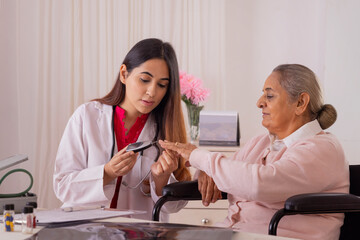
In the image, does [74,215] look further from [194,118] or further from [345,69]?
[345,69]

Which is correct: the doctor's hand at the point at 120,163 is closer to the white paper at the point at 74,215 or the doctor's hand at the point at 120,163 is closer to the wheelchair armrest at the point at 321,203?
the white paper at the point at 74,215

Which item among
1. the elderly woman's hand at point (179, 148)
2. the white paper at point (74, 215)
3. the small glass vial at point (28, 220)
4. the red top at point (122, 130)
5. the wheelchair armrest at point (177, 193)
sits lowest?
the wheelchair armrest at point (177, 193)

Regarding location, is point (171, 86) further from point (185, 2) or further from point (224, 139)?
point (185, 2)

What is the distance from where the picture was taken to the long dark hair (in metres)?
2.20

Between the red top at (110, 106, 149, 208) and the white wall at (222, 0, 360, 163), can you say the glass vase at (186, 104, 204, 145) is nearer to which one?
the white wall at (222, 0, 360, 163)

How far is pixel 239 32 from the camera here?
3986 mm

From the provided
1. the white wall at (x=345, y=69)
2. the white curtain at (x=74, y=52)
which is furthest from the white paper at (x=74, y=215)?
the white curtain at (x=74, y=52)

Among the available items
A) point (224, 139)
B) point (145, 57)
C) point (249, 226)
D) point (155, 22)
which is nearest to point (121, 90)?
point (145, 57)

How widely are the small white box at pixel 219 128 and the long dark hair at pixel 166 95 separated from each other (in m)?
1.01

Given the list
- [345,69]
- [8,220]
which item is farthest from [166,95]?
[345,69]

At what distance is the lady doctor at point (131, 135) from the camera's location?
209 centimetres

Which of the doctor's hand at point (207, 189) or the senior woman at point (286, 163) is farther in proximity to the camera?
the doctor's hand at point (207, 189)

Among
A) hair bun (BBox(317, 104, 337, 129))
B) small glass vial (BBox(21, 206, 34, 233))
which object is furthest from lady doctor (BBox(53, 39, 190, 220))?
small glass vial (BBox(21, 206, 34, 233))

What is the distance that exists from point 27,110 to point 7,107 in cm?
18
